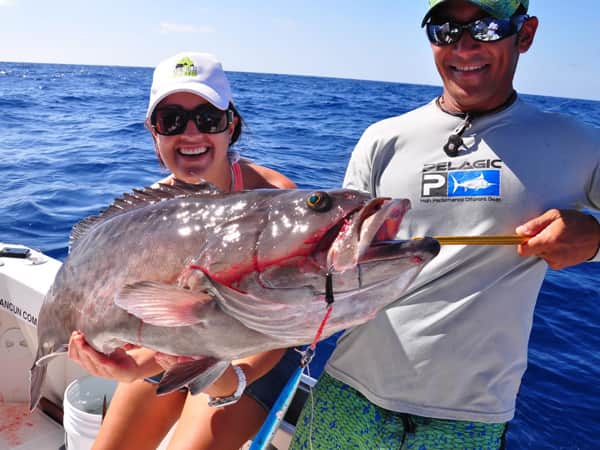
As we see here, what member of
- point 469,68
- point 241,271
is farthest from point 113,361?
point 469,68

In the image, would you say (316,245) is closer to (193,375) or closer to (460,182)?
(193,375)

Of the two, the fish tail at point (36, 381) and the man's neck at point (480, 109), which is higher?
the man's neck at point (480, 109)

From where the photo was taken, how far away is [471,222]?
2.31m

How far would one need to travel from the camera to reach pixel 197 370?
1.76m

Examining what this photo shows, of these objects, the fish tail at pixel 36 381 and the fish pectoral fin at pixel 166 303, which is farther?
the fish tail at pixel 36 381

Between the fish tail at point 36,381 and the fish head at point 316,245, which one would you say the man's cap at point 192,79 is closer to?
the fish head at point 316,245

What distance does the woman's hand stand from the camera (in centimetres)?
229

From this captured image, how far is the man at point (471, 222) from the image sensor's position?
7.39 feet

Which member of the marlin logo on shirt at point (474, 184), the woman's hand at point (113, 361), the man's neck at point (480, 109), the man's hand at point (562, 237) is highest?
the man's neck at point (480, 109)

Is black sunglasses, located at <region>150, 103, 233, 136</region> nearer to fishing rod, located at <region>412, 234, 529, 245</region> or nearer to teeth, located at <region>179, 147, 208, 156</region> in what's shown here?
teeth, located at <region>179, 147, 208, 156</region>

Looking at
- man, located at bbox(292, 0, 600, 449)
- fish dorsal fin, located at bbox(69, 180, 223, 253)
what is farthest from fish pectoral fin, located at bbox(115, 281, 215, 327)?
man, located at bbox(292, 0, 600, 449)

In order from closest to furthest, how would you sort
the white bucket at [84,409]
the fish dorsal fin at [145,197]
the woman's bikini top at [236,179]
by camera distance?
1. the fish dorsal fin at [145,197]
2. the woman's bikini top at [236,179]
3. the white bucket at [84,409]

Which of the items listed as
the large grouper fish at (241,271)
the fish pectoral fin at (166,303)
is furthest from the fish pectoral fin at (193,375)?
the fish pectoral fin at (166,303)

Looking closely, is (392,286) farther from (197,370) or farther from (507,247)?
(507,247)
